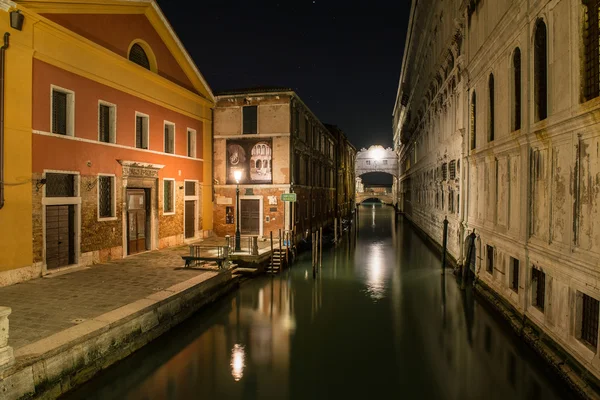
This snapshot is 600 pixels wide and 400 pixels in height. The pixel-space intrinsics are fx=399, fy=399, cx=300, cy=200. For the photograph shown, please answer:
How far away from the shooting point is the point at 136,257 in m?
15.4

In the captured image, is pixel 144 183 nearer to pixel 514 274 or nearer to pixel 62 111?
pixel 62 111

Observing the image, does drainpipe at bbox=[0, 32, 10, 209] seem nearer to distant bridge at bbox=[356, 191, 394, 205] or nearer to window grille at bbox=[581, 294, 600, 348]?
window grille at bbox=[581, 294, 600, 348]

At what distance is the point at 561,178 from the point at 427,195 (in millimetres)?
21389

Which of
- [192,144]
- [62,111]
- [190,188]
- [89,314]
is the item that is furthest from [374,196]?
[89,314]

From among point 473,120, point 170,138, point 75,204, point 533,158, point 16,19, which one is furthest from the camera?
point 170,138

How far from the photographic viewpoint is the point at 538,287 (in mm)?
8883

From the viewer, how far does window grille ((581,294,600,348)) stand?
6602 millimetres

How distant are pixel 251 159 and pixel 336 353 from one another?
14.1 meters

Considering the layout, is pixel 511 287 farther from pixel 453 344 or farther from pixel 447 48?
pixel 447 48

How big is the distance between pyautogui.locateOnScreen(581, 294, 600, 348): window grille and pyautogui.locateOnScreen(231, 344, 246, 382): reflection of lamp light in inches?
251

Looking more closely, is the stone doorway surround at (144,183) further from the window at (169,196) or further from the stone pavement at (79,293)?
the stone pavement at (79,293)

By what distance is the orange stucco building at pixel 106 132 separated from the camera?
1159 cm

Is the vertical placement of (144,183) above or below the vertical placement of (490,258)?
above

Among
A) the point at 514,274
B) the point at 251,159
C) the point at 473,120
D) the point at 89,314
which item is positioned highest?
the point at 473,120
